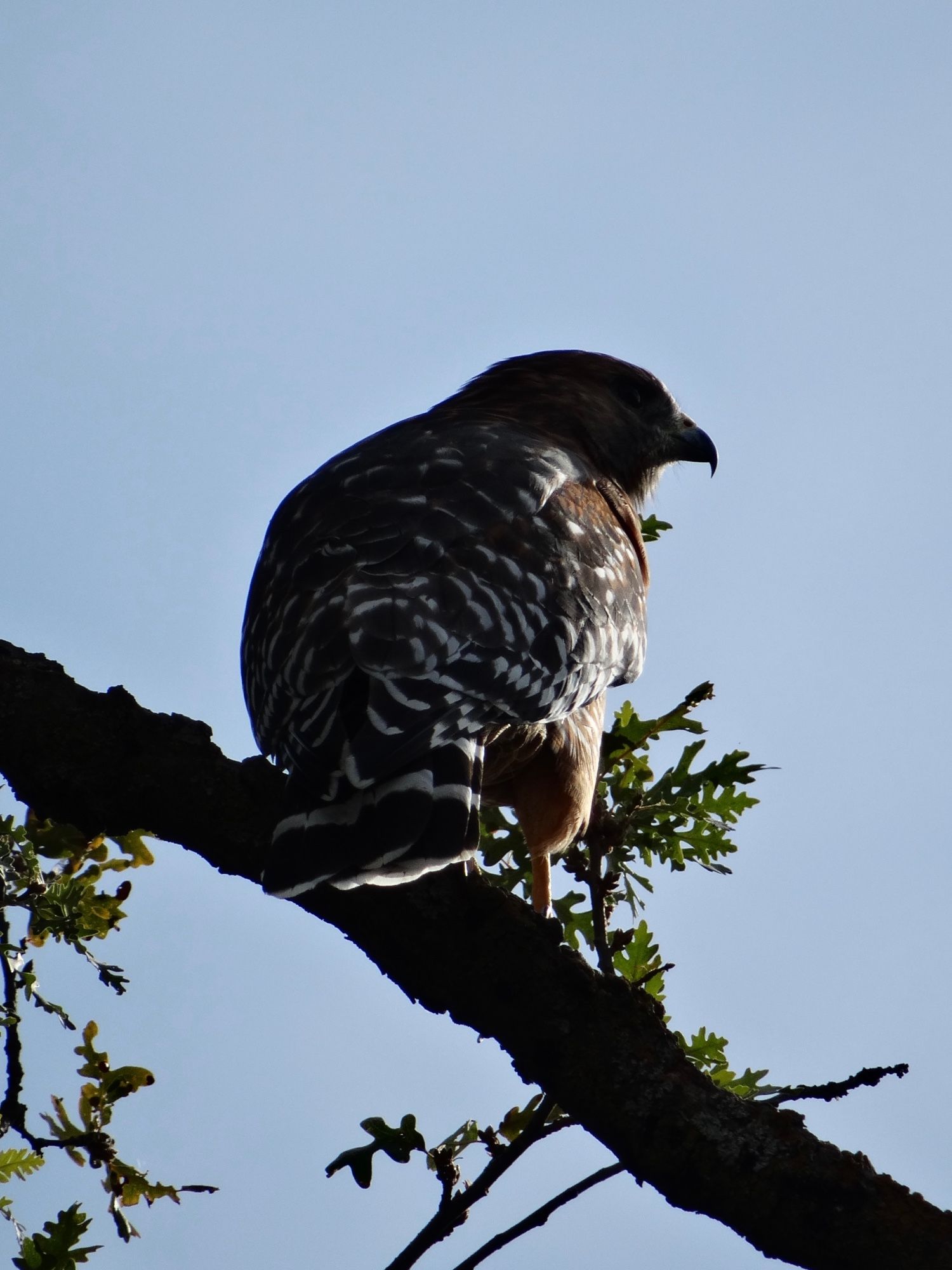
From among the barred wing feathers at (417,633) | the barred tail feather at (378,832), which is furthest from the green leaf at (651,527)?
the barred tail feather at (378,832)

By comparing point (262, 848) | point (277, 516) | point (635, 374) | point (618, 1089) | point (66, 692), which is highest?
point (635, 374)

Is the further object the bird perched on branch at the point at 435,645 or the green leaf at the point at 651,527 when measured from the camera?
the green leaf at the point at 651,527

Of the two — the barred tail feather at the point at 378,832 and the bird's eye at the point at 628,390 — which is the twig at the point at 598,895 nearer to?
the barred tail feather at the point at 378,832

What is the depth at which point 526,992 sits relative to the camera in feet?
11.8

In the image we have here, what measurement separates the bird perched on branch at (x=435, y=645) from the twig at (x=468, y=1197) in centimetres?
67

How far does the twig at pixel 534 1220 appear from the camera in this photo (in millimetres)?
3281

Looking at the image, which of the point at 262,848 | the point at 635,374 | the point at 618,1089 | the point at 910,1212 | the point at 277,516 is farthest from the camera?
the point at 635,374

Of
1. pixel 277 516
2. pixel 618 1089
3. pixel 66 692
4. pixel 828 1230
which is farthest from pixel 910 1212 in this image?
pixel 277 516

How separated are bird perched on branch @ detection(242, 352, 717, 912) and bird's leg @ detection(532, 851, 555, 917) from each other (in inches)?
0.5

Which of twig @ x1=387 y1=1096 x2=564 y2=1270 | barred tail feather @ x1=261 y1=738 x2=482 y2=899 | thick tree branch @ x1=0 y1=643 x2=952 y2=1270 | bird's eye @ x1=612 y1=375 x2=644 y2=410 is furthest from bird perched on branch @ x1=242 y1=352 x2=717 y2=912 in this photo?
bird's eye @ x1=612 y1=375 x2=644 y2=410

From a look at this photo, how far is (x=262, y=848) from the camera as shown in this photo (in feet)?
13.1

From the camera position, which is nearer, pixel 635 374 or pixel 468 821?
pixel 468 821

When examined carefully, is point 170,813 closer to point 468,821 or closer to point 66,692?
point 66,692

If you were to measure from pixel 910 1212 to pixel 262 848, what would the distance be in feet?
6.03
